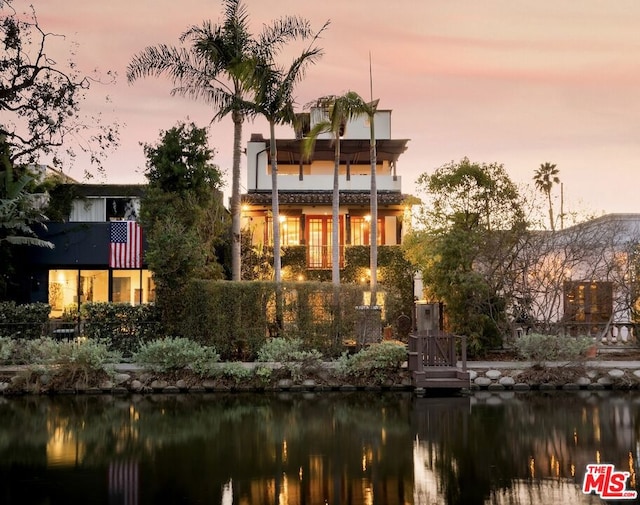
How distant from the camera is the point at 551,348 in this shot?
21656mm

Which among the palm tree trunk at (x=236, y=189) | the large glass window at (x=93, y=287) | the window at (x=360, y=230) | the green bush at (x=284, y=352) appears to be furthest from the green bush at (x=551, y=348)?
the large glass window at (x=93, y=287)

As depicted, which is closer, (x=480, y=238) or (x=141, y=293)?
(x=480, y=238)

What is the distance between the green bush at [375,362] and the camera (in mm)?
21000

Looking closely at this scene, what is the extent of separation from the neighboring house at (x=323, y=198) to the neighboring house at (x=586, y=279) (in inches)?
408

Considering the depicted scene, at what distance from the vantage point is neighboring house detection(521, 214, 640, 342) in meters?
24.0

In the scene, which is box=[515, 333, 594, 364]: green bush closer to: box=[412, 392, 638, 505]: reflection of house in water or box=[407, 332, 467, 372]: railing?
box=[412, 392, 638, 505]: reflection of house in water

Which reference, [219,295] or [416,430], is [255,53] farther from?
[416,430]

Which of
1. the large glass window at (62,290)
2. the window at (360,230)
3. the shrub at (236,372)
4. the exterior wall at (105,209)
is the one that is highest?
the exterior wall at (105,209)

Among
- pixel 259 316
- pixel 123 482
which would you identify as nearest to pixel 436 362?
pixel 259 316

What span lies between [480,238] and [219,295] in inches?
321

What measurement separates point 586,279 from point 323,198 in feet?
42.9

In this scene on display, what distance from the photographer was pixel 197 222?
2439 cm

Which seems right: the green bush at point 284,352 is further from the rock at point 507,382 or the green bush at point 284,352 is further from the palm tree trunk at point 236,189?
the palm tree trunk at point 236,189

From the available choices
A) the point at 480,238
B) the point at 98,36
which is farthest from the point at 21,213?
the point at 480,238
